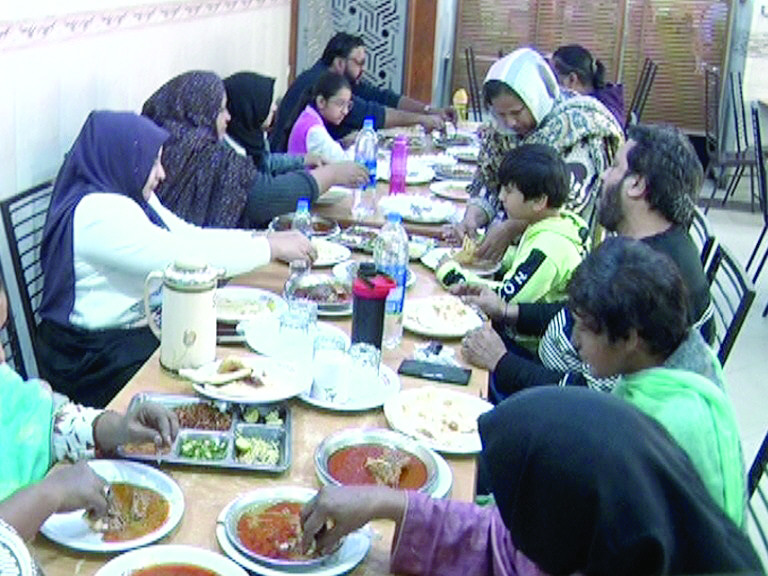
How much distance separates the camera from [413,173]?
164 inches

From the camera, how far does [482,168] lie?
3779 millimetres

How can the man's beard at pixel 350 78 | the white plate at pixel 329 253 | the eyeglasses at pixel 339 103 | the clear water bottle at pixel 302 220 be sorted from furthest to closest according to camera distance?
1. the man's beard at pixel 350 78
2. the eyeglasses at pixel 339 103
3. the clear water bottle at pixel 302 220
4. the white plate at pixel 329 253

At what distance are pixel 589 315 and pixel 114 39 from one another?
2.26 m

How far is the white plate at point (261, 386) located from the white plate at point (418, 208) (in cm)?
150

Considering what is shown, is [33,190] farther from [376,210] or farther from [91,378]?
[376,210]

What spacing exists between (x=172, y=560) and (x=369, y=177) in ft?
8.01

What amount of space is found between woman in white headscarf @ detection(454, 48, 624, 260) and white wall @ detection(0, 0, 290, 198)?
1.26 meters

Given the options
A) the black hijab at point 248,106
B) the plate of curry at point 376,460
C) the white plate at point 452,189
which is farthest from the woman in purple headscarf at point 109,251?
the white plate at point 452,189

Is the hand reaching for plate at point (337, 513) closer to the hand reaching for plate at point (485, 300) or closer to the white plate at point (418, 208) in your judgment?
the hand reaching for plate at point (485, 300)

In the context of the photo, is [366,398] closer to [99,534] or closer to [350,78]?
[99,534]

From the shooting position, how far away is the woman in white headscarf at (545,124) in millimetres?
3387

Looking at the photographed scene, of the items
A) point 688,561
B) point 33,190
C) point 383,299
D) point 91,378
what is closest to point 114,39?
point 33,190

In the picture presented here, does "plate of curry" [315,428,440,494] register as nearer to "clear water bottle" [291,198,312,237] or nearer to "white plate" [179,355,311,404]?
"white plate" [179,355,311,404]

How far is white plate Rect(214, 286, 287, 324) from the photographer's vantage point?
2341mm
